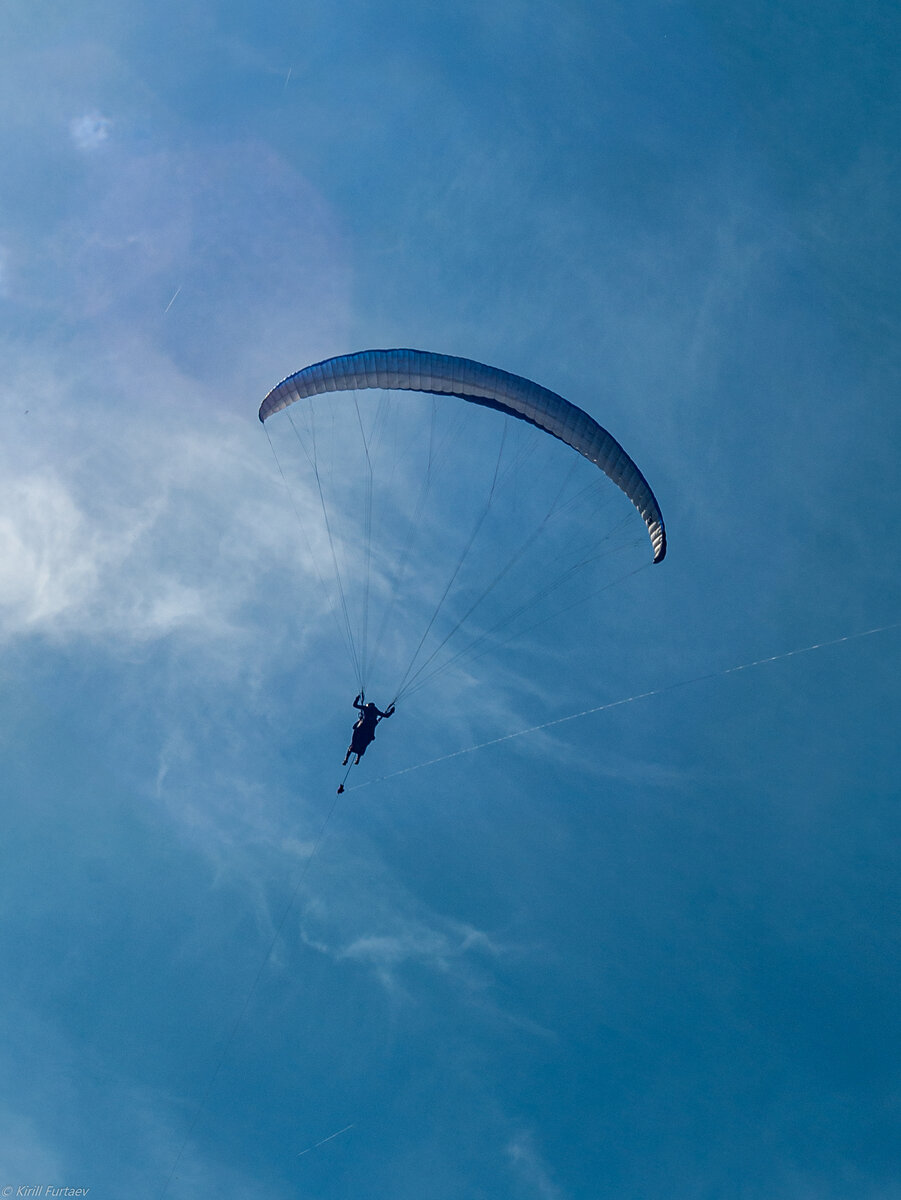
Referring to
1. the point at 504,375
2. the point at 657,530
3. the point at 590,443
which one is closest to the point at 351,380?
the point at 504,375

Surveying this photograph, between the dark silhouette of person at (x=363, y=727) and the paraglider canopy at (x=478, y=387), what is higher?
the paraglider canopy at (x=478, y=387)

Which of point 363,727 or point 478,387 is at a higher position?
point 478,387

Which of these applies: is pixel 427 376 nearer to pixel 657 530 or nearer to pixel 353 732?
pixel 657 530

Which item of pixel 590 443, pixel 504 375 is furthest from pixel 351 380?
pixel 590 443

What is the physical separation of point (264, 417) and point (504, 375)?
6.04 meters

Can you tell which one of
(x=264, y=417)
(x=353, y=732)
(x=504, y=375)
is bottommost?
(x=353, y=732)

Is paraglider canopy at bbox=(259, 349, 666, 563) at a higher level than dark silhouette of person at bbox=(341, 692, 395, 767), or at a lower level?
higher

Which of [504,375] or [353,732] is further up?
[504,375]

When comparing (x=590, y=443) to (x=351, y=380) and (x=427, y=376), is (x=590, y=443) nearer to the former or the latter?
(x=427, y=376)

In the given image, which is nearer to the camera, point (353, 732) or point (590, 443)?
point (590, 443)

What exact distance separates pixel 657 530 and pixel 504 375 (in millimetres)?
5270

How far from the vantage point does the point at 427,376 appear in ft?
67.5

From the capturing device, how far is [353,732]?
22562 mm

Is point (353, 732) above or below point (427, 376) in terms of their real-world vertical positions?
below
